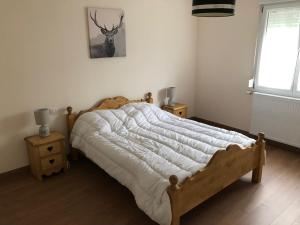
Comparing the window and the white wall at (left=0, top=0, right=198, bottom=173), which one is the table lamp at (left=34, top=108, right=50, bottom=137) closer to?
the white wall at (left=0, top=0, right=198, bottom=173)

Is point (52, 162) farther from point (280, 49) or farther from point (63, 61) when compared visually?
point (280, 49)

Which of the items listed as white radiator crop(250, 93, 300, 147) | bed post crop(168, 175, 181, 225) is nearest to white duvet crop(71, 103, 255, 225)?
bed post crop(168, 175, 181, 225)

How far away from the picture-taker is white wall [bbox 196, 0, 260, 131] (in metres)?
3.88

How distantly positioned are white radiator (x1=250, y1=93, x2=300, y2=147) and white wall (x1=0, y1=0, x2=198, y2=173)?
5.22ft

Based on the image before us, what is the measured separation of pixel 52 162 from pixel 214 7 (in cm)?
243

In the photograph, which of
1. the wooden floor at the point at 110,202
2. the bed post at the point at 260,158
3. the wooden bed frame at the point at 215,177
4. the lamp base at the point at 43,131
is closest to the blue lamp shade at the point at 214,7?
the wooden bed frame at the point at 215,177

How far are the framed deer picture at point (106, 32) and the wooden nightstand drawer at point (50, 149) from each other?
1.23 m

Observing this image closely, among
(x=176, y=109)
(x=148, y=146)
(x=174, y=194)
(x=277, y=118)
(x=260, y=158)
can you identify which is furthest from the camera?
(x=176, y=109)

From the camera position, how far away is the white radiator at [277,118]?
3484 millimetres

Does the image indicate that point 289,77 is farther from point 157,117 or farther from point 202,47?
point 157,117

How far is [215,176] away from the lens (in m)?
2.28

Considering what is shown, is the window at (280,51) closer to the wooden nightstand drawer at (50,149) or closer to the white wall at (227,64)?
the white wall at (227,64)

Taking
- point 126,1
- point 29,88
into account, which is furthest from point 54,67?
point 126,1

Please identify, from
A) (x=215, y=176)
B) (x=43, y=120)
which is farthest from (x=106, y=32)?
(x=215, y=176)
